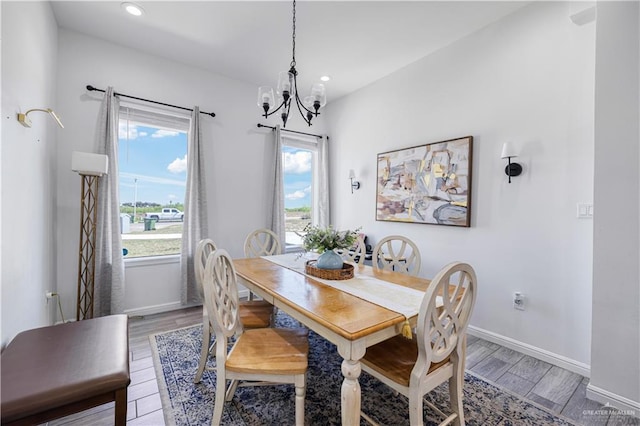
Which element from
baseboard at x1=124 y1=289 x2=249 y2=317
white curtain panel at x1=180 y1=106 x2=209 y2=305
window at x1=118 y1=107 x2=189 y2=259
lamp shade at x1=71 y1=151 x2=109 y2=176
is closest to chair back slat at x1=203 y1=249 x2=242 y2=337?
lamp shade at x1=71 y1=151 x2=109 y2=176

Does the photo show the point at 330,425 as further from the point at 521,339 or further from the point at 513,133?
the point at 513,133

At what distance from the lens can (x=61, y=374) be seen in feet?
3.97

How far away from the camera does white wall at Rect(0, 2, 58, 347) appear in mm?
1526

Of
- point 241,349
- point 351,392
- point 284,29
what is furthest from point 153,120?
point 351,392

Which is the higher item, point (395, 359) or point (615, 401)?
point (395, 359)

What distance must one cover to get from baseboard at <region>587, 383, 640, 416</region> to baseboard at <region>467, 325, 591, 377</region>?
32 cm

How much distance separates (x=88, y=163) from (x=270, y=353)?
90.8 inches

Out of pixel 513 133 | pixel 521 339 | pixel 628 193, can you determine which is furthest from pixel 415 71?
pixel 521 339

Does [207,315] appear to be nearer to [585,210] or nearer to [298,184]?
[585,210]

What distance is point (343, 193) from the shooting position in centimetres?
444

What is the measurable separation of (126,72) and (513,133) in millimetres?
4016

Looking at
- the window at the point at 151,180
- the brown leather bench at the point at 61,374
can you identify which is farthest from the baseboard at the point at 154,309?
the brown leather bench at the point at 61,374

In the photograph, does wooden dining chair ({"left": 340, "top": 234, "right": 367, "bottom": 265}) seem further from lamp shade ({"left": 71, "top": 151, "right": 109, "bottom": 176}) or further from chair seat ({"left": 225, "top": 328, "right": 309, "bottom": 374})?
lamp shade ({"left": 71, "top": 151, "right": 109, "bottom": 176})

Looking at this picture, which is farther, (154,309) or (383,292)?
(154,309)
